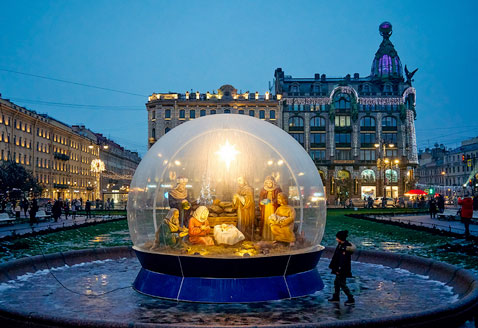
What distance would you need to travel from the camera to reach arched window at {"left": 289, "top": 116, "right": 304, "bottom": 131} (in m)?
86.9

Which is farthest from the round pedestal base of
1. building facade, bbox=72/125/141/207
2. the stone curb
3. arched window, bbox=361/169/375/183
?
arched window, bbox=361/169/375/183

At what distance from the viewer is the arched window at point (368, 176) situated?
8519 cm

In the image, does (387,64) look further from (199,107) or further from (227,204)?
(227,204)

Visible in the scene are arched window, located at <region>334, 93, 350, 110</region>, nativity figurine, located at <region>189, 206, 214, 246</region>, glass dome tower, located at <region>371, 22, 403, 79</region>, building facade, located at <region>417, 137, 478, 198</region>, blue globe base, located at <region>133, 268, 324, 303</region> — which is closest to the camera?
blue globe base, located at <region>133, 268, 324, 303</region>

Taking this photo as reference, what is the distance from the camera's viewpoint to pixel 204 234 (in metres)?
10.8

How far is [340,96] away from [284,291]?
80.8 meters

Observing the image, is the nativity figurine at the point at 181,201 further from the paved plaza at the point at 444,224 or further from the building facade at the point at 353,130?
the building facade at the point at 353,130

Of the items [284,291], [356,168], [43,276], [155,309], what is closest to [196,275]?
[155,309]

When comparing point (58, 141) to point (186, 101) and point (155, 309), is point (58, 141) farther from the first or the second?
point (155, 309)

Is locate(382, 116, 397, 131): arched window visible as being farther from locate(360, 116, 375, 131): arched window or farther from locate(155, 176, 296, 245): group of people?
locate(155, 176, 296, 245): group of people

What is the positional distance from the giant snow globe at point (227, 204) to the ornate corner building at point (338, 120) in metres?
74.1

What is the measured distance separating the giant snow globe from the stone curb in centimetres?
291

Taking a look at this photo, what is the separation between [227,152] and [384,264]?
5829 millimetres

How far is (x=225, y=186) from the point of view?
11.8 m
